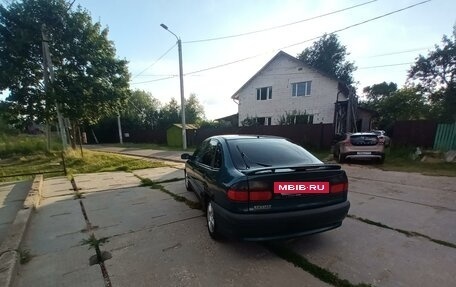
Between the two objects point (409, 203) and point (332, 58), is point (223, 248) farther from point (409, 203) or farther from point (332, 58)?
point (332, 58)

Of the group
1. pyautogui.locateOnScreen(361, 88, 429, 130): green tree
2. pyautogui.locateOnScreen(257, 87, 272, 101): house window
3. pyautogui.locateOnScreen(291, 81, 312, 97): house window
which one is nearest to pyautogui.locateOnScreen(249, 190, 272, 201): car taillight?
pyautogui.locateOnScreen(291, 81, 312, 97): house window

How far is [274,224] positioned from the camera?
2.70 metres

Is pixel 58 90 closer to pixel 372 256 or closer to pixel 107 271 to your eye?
pixel 107 271

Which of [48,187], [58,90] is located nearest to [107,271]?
[48,187]

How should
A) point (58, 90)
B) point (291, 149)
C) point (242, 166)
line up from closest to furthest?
point (242, 166), point (291, 149), point (58, 90)

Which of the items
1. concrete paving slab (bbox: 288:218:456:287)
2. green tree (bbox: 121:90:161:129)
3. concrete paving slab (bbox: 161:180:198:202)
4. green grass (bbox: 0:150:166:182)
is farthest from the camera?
green tree (bbox: 121:90:161:129)

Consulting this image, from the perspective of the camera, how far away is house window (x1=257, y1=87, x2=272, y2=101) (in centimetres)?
2180

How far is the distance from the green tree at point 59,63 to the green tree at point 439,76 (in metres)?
24.9

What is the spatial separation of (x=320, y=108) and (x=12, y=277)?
63.4 ft

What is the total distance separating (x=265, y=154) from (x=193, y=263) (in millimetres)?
1676

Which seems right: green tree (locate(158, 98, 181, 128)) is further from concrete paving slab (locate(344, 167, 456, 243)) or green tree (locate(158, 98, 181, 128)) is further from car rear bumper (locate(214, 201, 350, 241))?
car rear bumper (locate(214, 201, 350, 241))

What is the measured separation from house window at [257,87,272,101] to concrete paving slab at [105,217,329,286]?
19.4 metres

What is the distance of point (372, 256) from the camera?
2.91 meters

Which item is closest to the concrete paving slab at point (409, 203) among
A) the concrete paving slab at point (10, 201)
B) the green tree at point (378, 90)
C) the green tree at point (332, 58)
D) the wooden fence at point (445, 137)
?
the wooden fence at point (445, 137)
